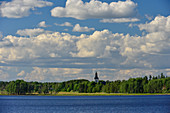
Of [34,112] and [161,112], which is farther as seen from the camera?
[34,112]

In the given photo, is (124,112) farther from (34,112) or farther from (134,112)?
(34,112)

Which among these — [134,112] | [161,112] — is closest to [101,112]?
[134,112]

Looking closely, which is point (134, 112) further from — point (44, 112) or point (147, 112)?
point (44, 112)

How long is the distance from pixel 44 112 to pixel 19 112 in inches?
284

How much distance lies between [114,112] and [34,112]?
2324 cm

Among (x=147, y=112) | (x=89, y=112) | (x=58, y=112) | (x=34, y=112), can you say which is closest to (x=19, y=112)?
(x=34, y=112)

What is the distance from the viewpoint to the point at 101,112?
309 feet

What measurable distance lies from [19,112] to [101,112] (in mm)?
23842

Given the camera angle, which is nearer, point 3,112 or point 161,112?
point 161,112

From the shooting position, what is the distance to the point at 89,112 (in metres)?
94.1

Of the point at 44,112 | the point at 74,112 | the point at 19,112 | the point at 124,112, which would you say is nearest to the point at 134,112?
the point at 124,112

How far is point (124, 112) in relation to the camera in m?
94.2

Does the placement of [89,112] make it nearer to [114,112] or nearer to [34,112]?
[114,112]

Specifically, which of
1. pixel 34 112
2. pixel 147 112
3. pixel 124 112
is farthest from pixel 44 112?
pixel 147 112
